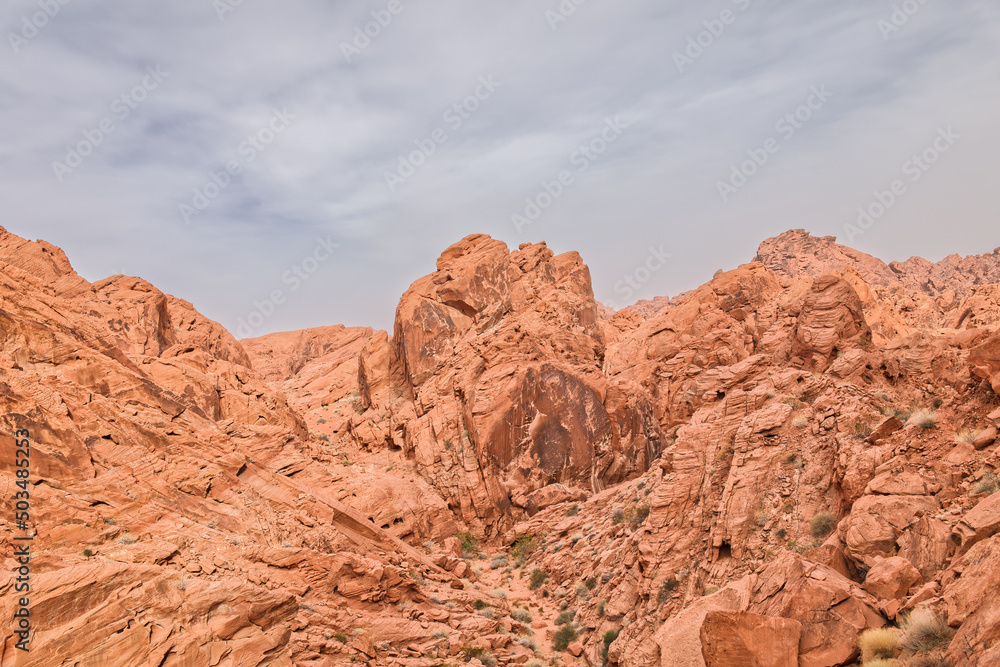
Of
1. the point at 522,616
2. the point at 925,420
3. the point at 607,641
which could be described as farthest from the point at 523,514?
the point at 925,420

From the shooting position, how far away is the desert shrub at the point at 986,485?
29.1 feet

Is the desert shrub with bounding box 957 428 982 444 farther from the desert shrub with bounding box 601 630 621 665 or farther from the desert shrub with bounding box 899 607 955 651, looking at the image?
the desert shrub with bounding box 601 630 621 665

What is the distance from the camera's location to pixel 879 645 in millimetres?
7898

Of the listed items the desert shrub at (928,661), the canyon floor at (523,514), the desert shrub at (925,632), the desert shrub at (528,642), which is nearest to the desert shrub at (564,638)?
the canyon floor at (523,514)

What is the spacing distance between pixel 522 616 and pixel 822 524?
13273mm

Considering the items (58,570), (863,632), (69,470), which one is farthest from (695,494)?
(69,470)

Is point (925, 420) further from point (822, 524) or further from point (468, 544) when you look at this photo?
point (468, 544)

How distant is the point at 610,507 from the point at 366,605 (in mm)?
14437

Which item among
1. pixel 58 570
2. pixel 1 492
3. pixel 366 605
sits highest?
pixel 1 492

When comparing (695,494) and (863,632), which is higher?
(695,494)

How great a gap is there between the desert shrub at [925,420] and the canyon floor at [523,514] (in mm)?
63

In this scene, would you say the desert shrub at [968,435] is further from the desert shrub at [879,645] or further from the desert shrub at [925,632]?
the desert shrub at [879,645]

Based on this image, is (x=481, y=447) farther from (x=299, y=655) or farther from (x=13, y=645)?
(x=13, y=645)

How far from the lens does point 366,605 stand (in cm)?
1630
